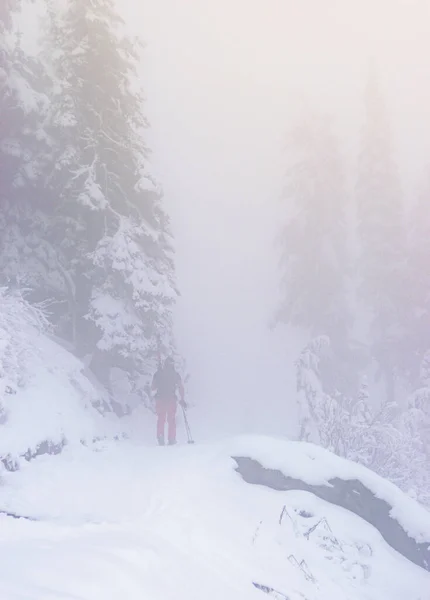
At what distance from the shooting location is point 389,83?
56.5 metres

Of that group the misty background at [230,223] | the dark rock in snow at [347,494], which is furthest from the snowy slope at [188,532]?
the misty background at [230,223]

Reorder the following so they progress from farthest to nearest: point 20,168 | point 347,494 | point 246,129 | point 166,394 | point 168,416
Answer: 1. point 246,129
2. point 20,168
3. point 166,394
4. point 168,416
5. point 347,494

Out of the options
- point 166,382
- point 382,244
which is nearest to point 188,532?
point 166,382

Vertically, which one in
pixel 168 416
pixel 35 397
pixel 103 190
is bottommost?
pixel 168 416

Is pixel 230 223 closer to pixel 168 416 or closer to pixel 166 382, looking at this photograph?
pixel 166 382

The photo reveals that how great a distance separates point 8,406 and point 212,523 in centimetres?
439

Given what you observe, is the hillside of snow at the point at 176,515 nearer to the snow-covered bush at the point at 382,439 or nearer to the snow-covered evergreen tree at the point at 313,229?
the snow-covered bush at the point at 382,439

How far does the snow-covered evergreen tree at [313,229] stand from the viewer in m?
29.7

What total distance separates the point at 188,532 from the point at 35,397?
16.9 feet

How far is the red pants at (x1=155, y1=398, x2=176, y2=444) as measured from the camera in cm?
1416

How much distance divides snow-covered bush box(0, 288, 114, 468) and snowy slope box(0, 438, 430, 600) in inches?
17.5

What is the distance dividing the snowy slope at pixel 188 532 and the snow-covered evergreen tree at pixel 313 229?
1891 cm

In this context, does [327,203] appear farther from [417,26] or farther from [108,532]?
[417,26]

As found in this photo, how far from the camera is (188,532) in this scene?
298 inches
